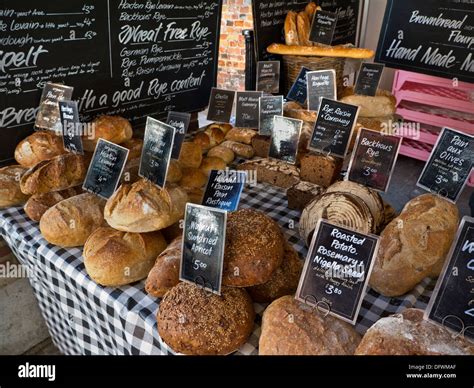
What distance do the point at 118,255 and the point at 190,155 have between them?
3.61 ft

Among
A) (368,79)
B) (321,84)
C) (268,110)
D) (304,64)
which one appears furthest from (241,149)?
(368,79)

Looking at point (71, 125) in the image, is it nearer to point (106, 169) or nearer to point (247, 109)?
point (106, 169)

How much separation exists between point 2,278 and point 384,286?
90.3 inches

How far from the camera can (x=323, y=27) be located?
12.1ft

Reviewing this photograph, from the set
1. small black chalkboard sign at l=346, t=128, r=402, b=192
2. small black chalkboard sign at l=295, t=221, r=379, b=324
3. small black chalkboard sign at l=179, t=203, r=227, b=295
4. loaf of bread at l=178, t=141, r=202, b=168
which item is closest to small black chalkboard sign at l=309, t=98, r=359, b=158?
small black chalkboard sign at l=346, t=128, r=402, b=192

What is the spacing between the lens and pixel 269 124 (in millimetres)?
2848

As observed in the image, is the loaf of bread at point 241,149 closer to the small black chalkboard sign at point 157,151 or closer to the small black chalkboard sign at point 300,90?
the small black chalkboard sign at point 300,90

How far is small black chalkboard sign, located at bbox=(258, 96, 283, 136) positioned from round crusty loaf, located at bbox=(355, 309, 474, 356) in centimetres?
186

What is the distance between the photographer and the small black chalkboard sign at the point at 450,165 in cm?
166

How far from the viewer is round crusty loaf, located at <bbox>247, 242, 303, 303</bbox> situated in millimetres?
1541

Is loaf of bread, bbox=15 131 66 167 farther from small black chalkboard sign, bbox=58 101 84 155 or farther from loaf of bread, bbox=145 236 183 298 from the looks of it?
loaf of bread, bbox=145 236 183 298

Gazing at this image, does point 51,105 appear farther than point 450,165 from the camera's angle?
Yes

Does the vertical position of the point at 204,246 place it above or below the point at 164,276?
above
